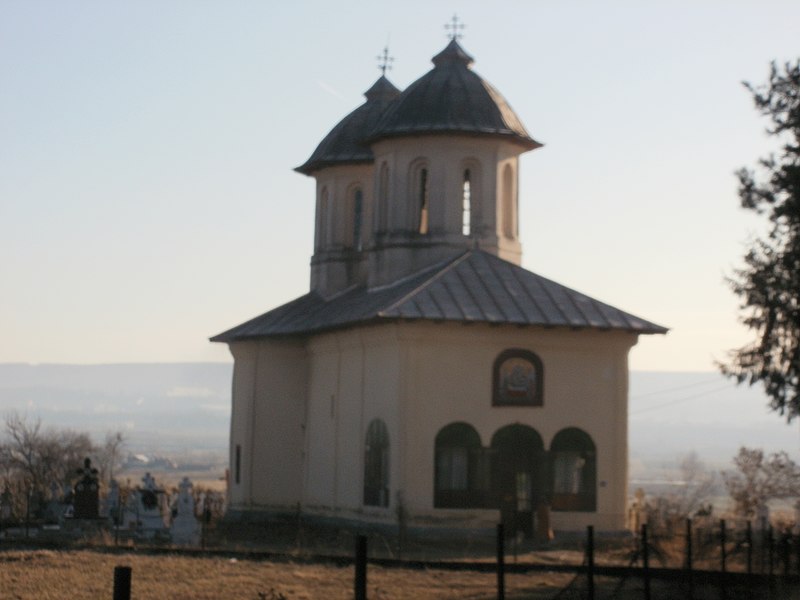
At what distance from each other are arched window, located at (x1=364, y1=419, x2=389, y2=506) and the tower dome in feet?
23.5

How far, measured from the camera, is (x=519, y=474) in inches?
1305

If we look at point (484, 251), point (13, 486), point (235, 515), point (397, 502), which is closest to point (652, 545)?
point (397, 502)

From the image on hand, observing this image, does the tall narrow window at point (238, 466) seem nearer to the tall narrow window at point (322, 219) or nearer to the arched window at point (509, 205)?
the tall narrow window at point (322, 219)

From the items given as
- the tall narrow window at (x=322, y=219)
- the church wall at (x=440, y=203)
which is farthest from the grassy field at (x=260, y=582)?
the tall narrow window at (x=322, y=219)

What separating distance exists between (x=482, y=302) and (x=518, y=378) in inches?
68.2

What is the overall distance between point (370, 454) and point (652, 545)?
7016 mm

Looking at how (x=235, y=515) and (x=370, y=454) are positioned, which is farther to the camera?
(x=235, y=515)

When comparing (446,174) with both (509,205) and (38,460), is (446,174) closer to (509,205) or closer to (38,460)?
(509,205)

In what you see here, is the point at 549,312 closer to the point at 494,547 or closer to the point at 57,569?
the point at 494,547

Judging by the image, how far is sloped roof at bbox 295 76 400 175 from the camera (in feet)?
135

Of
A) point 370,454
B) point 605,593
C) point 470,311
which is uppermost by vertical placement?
point 470,311

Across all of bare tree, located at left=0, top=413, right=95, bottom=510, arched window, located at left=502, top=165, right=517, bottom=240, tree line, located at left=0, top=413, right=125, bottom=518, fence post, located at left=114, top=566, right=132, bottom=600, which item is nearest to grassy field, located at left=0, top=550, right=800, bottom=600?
fence post, located at left=114, top=566, right=132, bottom=600

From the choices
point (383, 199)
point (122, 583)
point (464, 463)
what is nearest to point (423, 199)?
point (383, 199)

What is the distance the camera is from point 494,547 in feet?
102
